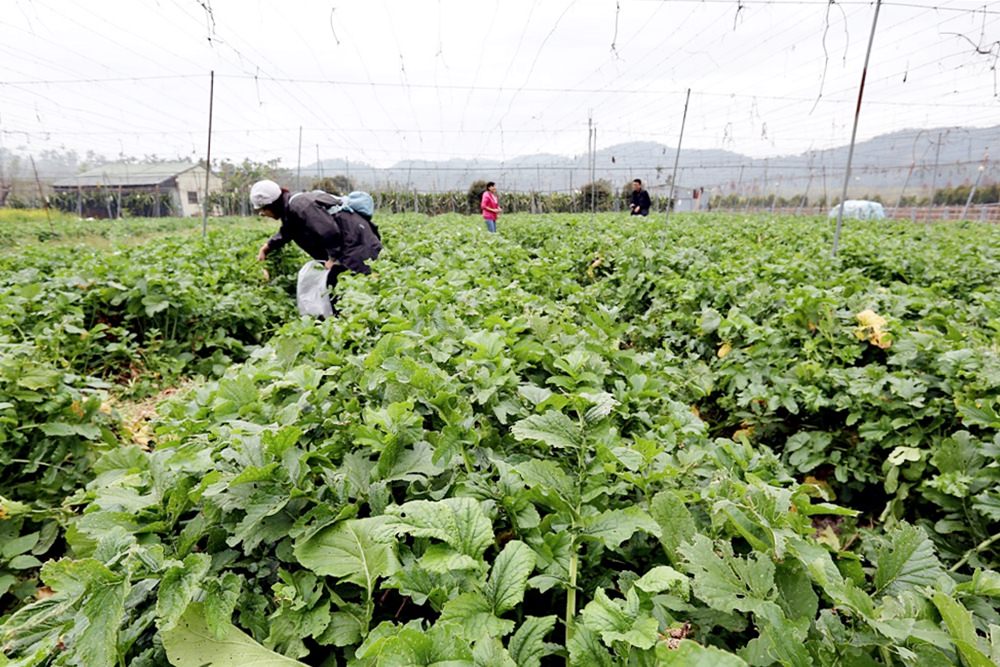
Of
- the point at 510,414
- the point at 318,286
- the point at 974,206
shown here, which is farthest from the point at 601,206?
the point at 510,414

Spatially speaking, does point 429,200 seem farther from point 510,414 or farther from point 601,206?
point 510,414

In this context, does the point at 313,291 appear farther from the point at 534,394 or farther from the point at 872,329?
the point at 872,329

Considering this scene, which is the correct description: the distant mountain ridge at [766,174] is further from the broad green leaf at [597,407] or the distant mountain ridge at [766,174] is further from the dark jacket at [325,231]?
the broad green leaf at [597,407]

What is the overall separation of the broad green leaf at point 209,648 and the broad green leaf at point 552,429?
2.08 ft

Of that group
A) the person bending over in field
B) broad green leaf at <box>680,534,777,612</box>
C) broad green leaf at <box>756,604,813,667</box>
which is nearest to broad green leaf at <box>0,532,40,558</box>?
broad green leaf at <box>680,534,777,612</box>

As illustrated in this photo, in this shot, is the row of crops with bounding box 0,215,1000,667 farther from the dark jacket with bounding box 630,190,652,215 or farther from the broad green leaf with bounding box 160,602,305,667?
the dark jacket with bounding box 630,190,652,215

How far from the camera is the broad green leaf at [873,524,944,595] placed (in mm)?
937

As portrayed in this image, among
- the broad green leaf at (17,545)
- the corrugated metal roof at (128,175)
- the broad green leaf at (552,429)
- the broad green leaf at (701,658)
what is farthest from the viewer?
the corrugated metal roof at (128,175)

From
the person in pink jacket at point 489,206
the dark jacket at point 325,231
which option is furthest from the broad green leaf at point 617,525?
the person in pink jacket at point 489,206

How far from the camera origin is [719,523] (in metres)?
1.08

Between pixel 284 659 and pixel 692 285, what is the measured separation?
14.1 feet

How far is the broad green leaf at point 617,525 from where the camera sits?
0.99 meters

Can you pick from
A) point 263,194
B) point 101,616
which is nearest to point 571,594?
point 101,616

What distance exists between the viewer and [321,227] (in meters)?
5.71
